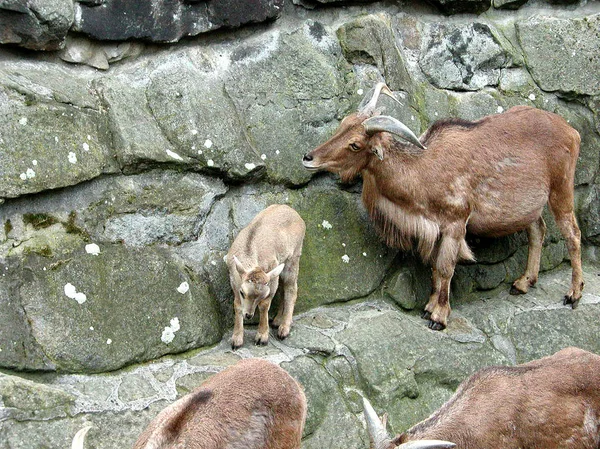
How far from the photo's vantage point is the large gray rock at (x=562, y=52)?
35.0 feet

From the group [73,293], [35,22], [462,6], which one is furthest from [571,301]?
[35,22]

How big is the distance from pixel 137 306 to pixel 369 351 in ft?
7.10

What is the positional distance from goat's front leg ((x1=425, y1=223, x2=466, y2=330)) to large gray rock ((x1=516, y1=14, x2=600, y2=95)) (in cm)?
263

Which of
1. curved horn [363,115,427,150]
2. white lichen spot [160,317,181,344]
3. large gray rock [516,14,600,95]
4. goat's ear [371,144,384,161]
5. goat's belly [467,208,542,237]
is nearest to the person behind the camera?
white lichen spot [160,317,181,344]

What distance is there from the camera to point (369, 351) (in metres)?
8.33

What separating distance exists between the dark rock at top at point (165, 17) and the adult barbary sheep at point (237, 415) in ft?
10.7

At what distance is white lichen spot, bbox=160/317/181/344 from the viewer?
7828 mm

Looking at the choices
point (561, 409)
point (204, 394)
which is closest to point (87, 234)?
point (204, 394)

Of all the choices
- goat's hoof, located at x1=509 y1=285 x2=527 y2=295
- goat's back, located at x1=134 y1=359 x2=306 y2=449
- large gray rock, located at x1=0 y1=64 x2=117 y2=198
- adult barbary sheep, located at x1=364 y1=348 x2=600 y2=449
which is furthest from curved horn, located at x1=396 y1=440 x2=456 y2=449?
goat's hoof, located at x1=509 y1=285 x2=527 y2=295

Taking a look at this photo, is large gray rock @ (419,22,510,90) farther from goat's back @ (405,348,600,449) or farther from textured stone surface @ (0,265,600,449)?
goat's back @ (405,348,600,449)

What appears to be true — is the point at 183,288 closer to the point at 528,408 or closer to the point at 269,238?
the point at 269,238

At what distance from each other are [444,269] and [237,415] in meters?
3.50

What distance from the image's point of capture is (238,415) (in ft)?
21.0

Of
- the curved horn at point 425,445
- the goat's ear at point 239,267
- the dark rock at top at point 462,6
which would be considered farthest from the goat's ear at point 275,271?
the dark rock at top at point 462,6
